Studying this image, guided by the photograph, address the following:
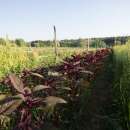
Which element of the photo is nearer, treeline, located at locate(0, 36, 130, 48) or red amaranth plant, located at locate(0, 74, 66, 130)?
red amaranth plant, located at locate(0, 74, 66, 130)

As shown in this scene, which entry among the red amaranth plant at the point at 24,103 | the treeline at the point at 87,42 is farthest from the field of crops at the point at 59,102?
the treeline at the point at 87,42

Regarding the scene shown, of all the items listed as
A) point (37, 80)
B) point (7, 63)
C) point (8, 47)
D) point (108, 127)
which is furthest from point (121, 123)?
point (8, 47)

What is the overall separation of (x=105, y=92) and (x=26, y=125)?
13.9ft

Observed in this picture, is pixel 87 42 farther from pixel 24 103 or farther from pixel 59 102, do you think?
pixel 59 102

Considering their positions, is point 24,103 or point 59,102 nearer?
point 59,102

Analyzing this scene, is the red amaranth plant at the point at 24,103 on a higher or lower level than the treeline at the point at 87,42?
higher

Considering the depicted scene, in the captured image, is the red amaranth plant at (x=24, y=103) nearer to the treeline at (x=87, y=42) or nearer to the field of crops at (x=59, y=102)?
the field of crops at (x=59, y=102)

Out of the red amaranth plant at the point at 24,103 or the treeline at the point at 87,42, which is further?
the treeline at the point at 87,42

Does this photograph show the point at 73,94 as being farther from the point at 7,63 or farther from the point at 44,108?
the point at 7,63

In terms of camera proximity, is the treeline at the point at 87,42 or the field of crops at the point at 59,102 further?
the treeline at the point at 87,42

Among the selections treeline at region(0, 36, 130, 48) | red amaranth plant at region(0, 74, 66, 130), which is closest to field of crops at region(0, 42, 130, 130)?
red amaranth plant at region(0, 74, 66, 130)

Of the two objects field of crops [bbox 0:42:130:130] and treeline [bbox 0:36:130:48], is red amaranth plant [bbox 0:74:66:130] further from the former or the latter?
treeline [bbox 0:36:130:48]

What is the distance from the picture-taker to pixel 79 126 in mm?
4031

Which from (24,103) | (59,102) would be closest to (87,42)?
(24,103)
